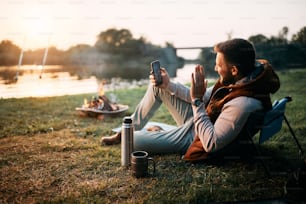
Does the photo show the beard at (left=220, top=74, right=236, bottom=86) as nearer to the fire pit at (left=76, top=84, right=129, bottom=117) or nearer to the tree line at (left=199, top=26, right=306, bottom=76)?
the fire pit at (left=76, top=84, right=129, bottom=117)

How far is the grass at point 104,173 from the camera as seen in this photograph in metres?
2.35

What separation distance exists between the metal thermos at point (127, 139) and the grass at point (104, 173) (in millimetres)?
137

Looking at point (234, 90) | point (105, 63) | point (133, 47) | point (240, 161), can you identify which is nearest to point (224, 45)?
point (234, 90)

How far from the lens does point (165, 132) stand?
10.4 feet

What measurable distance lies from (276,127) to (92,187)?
6.09 ft

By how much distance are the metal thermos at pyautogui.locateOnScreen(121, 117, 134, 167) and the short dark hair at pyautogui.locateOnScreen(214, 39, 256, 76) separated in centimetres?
115

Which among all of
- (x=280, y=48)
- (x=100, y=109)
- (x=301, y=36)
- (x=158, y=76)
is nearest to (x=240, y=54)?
(x=158, y=76)

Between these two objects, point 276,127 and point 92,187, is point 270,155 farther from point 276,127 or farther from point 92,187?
point 92,187

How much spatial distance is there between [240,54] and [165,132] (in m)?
1.22

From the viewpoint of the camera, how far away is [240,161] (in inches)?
121

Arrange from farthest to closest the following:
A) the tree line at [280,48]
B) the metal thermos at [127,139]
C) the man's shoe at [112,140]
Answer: the tree line at [280,48], the man's shoe at [112,140], the metal thermos at [127,139]

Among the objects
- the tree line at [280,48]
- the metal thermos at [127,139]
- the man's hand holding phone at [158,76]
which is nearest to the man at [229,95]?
the man's hand holding phone at [158,76]

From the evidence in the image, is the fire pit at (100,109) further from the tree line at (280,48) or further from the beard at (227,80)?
the beard at (227,80)

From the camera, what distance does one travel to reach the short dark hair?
2.44 metres
